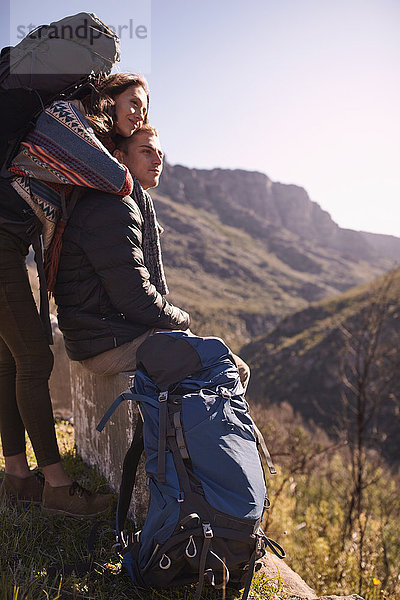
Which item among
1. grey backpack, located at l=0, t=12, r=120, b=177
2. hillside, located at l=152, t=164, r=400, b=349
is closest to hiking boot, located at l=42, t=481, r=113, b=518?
grey backpack, located at l=0, t=12, r=120, b=177

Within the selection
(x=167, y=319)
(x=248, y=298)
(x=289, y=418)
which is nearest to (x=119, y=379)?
(x=167, y=319)

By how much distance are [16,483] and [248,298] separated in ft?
422

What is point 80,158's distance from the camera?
2.32m

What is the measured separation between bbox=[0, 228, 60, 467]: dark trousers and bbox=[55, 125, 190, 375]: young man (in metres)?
0.24

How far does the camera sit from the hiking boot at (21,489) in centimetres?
274

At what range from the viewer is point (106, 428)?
3.15 m

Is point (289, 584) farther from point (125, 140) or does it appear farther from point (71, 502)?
point (125, 140)

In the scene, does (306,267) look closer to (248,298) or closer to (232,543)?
(248,298)

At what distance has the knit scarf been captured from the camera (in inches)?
113

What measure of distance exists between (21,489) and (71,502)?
343 millimetres

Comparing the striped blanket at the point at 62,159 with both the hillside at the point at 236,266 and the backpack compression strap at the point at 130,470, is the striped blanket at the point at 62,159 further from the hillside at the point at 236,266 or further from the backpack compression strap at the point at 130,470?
the hillside at the point at 236,266

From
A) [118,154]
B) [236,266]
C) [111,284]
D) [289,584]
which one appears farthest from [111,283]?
[236,266]

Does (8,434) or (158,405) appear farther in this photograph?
(8,434)

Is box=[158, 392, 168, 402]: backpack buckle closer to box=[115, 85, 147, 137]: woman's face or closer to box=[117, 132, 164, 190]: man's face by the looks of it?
box=[117, 132, 164, 190]: man's face
